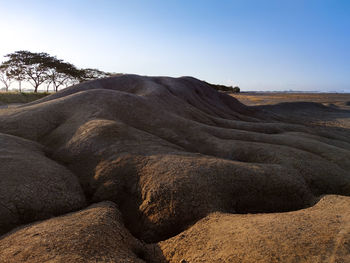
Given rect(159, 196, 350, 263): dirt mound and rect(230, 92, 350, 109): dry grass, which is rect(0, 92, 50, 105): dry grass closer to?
rect(159, 196, 350, 263): dirt mound

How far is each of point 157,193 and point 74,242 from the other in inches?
73.6

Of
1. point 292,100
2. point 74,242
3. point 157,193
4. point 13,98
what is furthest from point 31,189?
point 292,100

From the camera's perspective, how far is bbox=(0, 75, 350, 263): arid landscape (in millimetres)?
3539

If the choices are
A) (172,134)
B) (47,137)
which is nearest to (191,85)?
(172,134)

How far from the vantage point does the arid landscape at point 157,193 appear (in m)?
3.54

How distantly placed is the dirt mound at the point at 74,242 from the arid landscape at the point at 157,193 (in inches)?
0.7

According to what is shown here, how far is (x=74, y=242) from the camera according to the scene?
3.60 meters

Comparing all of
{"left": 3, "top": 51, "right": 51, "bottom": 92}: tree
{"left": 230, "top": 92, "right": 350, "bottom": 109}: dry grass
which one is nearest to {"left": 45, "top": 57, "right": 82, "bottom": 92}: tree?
{"left": 3, "top": 51, "right": 51, "bottom": 92}: tree

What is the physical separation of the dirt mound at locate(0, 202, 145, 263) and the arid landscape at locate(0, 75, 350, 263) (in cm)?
2

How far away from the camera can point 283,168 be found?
6.53 meters

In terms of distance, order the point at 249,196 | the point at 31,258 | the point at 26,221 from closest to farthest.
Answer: the point at 31,258 < the point at 26,221 < the point at 249,196

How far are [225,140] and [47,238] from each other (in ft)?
21.1

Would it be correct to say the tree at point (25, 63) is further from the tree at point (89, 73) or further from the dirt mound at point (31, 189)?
the dirt mound at point (31, 189)

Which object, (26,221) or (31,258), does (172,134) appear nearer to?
(26,221)
